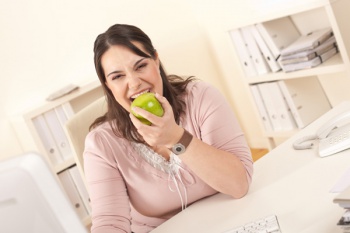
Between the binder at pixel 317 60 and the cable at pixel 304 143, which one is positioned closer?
the cable at pixel 304 143

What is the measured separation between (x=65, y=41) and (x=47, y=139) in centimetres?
77

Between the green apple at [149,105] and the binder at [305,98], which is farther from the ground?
the green apple at [149,105]

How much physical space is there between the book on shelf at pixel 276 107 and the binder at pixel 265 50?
0.35ft

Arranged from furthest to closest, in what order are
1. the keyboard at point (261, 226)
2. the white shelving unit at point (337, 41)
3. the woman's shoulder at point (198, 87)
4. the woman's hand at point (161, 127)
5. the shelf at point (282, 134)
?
the shelf at point (282, 134)
the white shelving unit at point (337, 41)
the woman's shoulder at point (198, 87)
the woman's hand at point (161, 127)
the keyboard at point (261, 226)

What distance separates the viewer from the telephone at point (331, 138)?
1.54 metres

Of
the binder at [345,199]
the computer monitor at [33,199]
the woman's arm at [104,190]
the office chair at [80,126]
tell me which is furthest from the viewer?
the office chair at [80,126]

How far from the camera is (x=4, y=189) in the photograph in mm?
805

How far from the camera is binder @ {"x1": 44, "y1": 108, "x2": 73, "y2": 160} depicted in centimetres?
353

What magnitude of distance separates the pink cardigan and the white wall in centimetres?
200

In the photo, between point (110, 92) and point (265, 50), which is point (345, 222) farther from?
point (265, 50)

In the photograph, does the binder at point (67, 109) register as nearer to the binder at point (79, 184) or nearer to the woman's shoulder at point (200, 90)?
the binder at point (79, 184)

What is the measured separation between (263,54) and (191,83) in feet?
5.59

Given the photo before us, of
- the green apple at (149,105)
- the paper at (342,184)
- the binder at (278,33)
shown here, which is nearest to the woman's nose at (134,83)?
the green apple at (149,105)

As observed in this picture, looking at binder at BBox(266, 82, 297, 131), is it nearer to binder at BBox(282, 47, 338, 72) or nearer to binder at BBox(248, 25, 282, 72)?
binder at BBox(248, 25, 282, 72)
